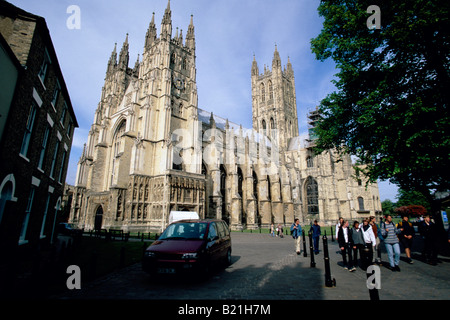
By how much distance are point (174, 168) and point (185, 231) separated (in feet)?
68.2

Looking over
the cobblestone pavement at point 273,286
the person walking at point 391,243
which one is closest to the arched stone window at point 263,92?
the person walking at point 391,243

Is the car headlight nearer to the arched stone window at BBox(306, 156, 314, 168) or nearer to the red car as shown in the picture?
the red car

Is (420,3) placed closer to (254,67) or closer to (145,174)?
(145,174)

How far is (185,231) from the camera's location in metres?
6.77

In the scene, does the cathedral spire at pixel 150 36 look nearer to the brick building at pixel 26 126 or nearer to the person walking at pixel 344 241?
the brick building at pixel 26 126

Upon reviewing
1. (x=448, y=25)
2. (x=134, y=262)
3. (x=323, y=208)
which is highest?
(x=448, y=25)

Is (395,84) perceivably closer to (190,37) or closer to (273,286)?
(273,286)

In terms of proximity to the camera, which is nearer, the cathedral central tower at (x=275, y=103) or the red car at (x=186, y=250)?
the red car at (x=186, y=250)

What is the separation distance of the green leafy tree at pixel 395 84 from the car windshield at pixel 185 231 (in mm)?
6800

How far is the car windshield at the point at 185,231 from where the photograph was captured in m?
6.41

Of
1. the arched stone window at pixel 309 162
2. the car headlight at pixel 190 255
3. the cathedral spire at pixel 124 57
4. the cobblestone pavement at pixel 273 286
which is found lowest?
the cobblestone pavement at pixel 273 286
